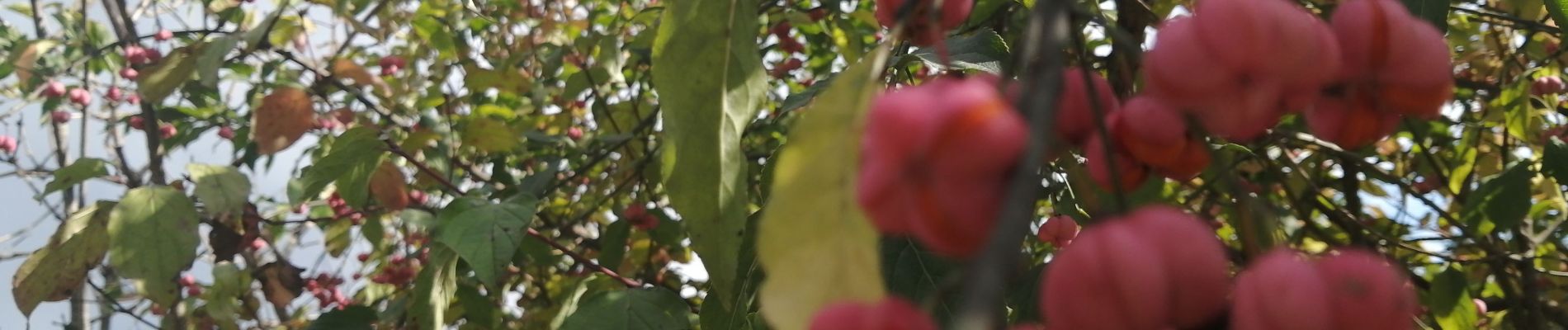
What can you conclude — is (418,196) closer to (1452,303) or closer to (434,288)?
(434,288)

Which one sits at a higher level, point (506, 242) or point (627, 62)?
point (506, 242)

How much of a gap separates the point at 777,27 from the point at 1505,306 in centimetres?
135

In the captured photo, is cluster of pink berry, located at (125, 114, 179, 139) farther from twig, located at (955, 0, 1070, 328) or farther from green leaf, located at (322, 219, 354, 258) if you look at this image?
twig, located at (955, 0, 1070, 328)

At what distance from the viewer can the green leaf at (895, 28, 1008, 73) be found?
796mm

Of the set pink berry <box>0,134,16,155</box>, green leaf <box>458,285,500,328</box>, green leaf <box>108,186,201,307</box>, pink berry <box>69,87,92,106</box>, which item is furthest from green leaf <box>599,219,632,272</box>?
pink berry <box>0,134,16,155</box>

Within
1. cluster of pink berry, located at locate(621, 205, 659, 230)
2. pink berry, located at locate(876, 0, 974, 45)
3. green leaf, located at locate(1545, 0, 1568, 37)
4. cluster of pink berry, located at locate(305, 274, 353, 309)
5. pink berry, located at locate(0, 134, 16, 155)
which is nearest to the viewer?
pink berry, located at locate(876, 0, 974, 45)

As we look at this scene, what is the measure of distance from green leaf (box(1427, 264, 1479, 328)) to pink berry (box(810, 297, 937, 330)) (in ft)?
4.38

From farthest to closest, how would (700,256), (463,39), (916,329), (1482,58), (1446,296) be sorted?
1. (463,39)
2. (1482,58)
3. (1446,296)
4. (700,256)
5. (916,329)

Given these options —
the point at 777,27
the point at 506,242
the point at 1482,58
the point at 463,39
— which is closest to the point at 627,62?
the point at 777,27

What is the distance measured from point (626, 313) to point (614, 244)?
0.72 meters

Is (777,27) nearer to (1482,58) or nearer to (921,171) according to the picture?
(1482,58)

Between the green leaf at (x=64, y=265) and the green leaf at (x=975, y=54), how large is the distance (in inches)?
44.5

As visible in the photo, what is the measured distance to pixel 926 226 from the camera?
30cm

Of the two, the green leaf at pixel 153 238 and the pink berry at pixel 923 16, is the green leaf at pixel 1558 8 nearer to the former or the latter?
the pink berry at pixel 923 16
